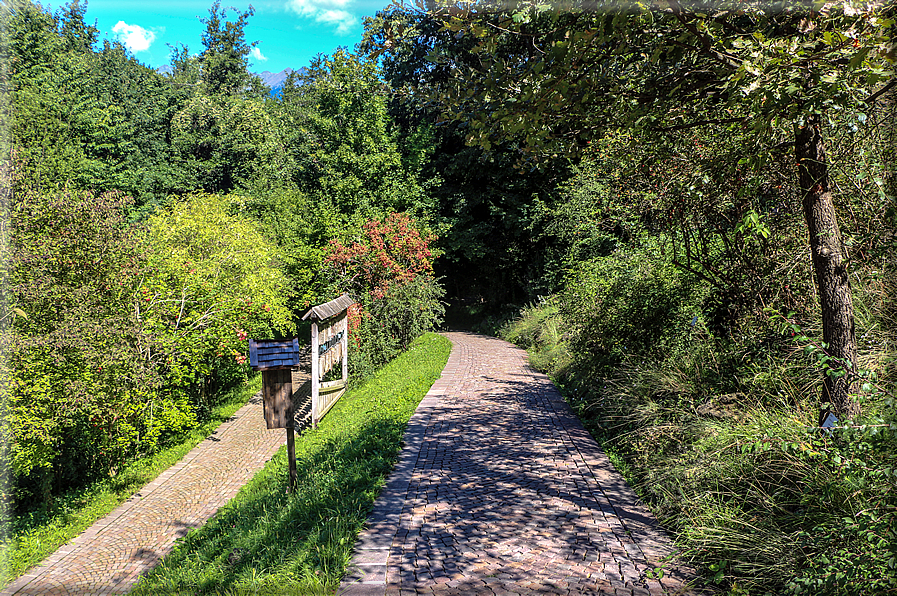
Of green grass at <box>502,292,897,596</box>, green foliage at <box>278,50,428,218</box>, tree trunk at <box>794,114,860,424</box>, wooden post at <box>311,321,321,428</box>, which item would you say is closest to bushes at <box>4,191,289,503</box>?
wooden post at <box>311,321,321,428</box>

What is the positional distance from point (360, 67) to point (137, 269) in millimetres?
14726

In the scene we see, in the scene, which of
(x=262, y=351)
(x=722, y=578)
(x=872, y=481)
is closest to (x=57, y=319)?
(x=262, y=351)

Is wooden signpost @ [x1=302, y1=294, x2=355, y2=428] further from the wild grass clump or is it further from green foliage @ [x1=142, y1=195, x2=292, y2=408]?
the wild grass clump

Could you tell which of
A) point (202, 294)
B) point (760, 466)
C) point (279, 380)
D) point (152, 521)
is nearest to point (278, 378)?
point (279, 380)

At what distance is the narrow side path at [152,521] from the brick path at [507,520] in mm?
3518

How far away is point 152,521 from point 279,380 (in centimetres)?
428

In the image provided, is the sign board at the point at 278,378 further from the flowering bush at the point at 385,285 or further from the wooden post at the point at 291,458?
the flowering bush at the point at 385,285

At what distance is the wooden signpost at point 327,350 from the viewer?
36.3ft

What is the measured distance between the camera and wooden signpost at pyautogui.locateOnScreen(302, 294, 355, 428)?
1108cm

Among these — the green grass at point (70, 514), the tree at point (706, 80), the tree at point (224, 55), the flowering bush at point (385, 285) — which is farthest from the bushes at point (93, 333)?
the tree at point (224, 55)

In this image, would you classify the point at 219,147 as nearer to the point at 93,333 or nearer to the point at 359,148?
the point at 359,148

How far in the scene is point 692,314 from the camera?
7.36m

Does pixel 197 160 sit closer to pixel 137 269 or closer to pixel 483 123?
pixel 137 269

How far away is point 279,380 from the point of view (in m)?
6.11
